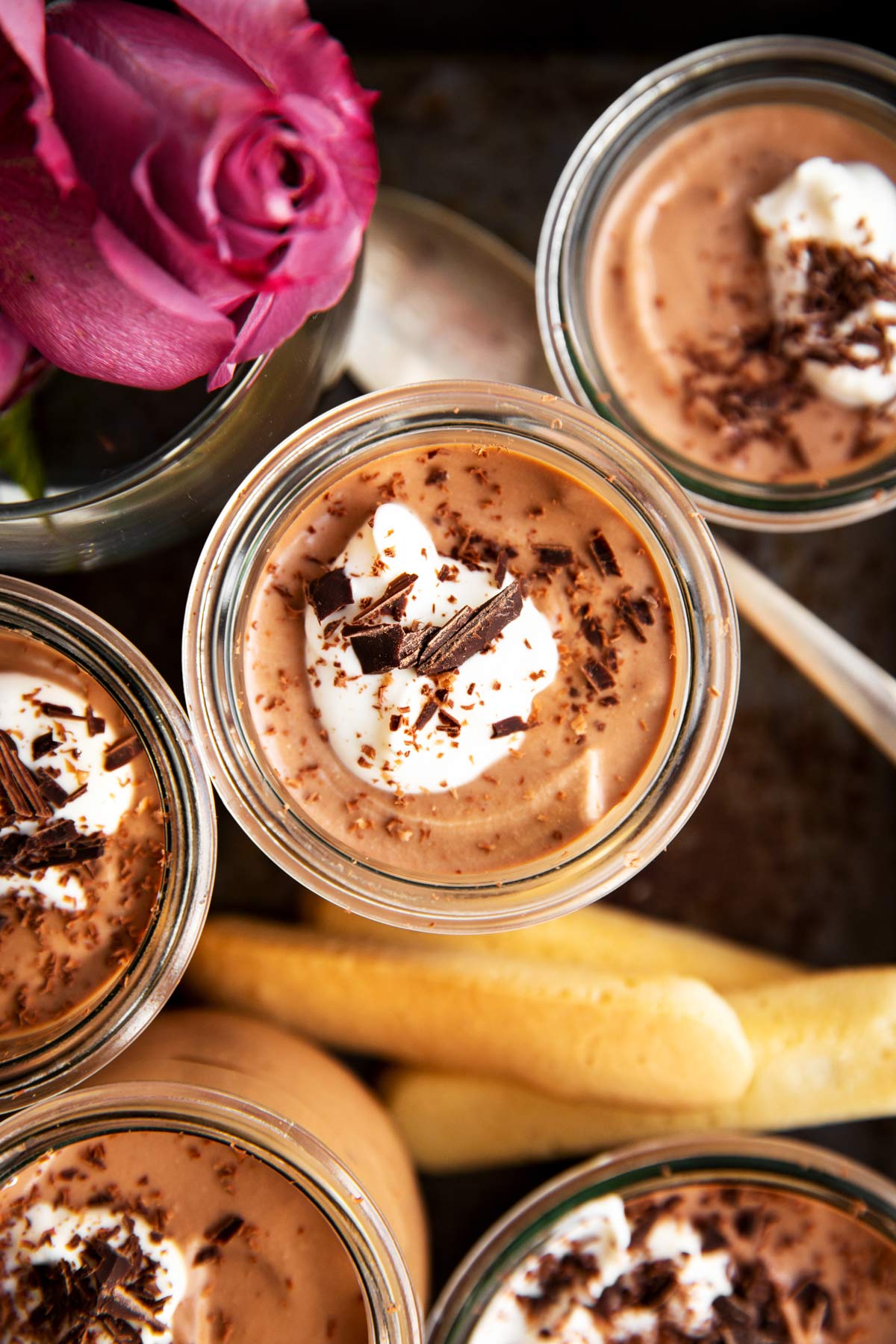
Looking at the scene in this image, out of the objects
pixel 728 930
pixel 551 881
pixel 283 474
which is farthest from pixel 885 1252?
pixel 283 474

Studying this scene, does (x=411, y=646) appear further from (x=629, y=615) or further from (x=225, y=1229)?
(x=225, y=1229)

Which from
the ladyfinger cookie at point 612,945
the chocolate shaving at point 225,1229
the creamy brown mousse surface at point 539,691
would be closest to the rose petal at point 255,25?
the creamy brown mousse surface at point 539,691

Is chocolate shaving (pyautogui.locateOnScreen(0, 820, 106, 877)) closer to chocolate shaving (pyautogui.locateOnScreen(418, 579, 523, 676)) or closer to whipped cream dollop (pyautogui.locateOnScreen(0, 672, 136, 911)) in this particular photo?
whipped cream dollop (pyautogui.locateOnScreen(0, 672, 136, 911))

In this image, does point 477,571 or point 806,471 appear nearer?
point 477,571

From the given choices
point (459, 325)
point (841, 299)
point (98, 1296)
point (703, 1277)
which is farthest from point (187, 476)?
point (703, 1277)

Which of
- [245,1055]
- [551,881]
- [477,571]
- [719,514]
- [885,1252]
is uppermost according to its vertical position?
[719,514]

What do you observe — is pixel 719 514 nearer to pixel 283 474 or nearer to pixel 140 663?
pixel 283 474
